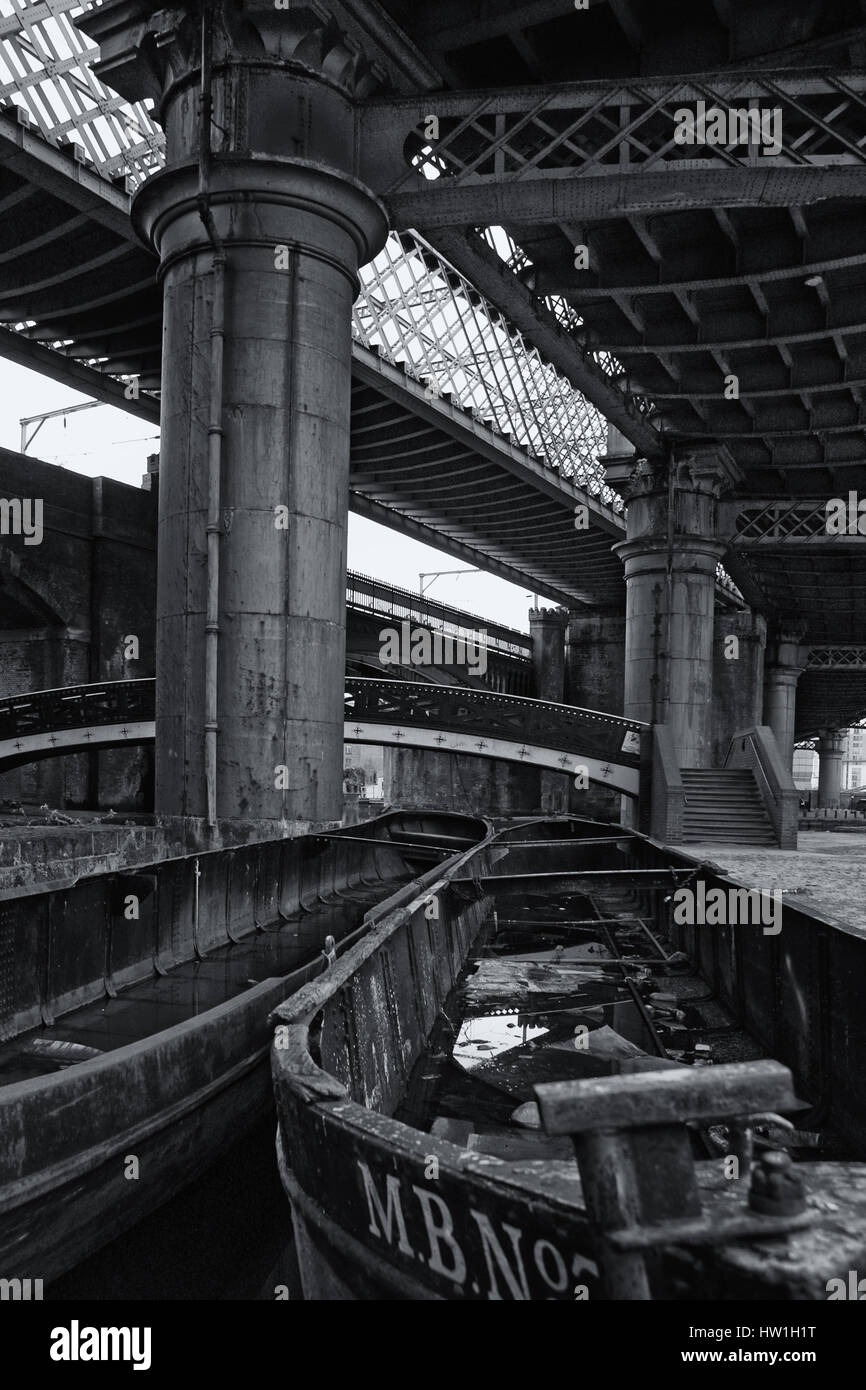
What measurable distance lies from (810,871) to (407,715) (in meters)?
10.3

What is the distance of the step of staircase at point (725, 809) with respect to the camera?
65.6 feet

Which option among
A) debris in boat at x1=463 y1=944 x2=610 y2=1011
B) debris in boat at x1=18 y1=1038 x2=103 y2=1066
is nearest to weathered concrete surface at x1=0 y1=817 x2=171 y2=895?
debris in boat at x1=463 y1=944 x2=610 y2=1011

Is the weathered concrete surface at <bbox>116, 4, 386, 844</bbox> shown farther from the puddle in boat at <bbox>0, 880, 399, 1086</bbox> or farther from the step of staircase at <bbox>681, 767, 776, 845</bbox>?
the step of staircase at <bbox>681, 767, 776, 845</bbox>

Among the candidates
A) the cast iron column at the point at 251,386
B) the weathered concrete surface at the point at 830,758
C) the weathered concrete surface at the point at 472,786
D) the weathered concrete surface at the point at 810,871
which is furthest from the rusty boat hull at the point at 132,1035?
the weathered concrete surface at the point at 830,758

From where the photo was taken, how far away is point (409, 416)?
2819cm

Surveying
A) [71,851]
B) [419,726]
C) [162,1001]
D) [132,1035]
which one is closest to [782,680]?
[419,726]

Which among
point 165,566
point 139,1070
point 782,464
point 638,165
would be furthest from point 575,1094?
point 782,464

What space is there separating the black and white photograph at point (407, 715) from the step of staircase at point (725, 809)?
6.9 inches

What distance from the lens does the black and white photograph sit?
279 centimetres

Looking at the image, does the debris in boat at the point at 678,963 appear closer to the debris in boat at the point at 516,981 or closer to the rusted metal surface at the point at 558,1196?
the debris in boat at the point at 516,981

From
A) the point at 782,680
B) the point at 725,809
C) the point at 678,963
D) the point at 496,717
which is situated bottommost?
the point at 678,963

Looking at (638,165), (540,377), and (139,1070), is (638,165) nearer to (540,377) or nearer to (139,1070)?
(139,1070)

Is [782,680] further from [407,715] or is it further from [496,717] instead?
[407,715]

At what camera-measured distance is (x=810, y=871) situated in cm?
1472
